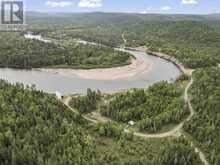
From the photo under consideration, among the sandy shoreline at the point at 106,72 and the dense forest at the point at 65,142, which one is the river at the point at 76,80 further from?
the dense forest at the point at 65,142

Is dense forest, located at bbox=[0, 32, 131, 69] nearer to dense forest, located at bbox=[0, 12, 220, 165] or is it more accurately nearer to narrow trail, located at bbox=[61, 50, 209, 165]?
dense forest, located at bbox=[0, 12, 220, 165]

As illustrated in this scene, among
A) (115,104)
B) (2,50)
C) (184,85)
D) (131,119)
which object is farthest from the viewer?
(2,50)

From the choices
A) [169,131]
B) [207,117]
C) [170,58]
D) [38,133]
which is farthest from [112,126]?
[170,58]

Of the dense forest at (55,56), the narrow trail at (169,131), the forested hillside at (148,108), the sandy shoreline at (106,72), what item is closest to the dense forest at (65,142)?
the narrow trail at (169,131)

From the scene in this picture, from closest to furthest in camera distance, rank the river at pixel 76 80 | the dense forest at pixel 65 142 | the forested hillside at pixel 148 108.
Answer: the dense forest at pixel 65 142 → the forested hillside at pixel 148 108 → the river at pixel 76 80

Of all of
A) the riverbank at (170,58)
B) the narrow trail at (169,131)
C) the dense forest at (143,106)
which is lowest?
the narrow trail at (169,131)

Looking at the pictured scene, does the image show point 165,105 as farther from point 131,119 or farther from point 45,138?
point 45,138

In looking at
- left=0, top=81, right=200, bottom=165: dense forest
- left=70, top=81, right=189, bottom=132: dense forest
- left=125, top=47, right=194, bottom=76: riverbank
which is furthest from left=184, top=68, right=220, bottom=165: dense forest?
left=125, top=47, right=194, bottom=76: riverbank

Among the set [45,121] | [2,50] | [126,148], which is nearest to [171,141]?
[126,148]
